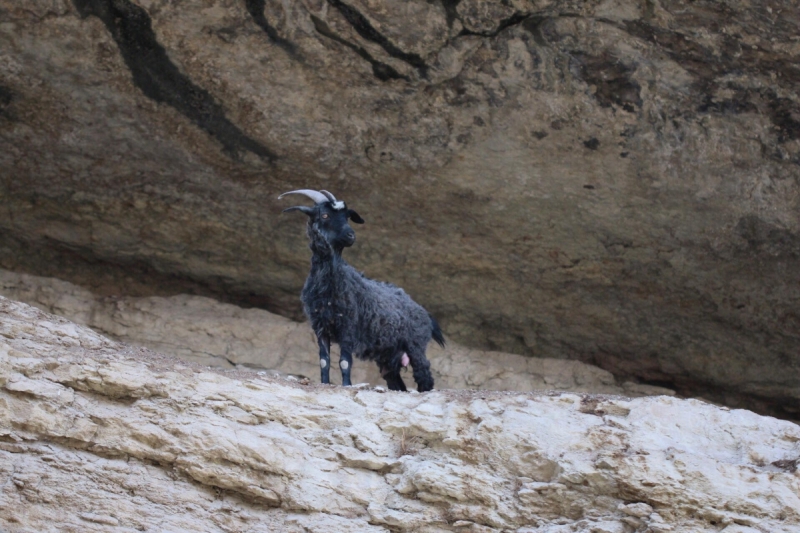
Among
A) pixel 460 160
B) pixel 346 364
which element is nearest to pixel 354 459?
pixel 346 364

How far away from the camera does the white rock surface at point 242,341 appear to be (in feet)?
35.2

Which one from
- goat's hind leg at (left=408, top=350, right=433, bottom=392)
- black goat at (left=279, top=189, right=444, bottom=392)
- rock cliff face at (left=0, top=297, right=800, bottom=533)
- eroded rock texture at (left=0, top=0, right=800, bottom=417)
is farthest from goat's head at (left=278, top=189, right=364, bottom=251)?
rock cliff face at (left=0, top=297, right=800, bottom=533)

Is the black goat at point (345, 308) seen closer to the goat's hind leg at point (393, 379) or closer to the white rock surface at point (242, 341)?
the goat's hind leg at point (393, 379)

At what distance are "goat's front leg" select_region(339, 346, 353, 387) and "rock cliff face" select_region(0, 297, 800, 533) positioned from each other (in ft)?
3.98

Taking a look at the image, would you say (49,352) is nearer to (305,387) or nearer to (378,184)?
(305,387)

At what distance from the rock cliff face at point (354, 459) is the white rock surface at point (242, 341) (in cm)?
380

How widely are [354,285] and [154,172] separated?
2833mm

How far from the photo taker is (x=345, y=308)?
8.42 m

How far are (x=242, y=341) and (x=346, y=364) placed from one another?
290cm

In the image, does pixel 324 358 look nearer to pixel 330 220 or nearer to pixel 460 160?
pixel 330 220

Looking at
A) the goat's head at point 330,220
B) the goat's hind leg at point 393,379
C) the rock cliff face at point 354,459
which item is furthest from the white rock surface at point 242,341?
the rock cliff face at point 354,459

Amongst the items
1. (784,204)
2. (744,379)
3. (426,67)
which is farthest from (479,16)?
(744,379)

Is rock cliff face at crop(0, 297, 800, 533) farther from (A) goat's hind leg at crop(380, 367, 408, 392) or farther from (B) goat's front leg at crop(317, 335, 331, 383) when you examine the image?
(A) goat's hind leg at crop(380, 367, 408, 392)

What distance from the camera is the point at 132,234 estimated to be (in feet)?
35.6
